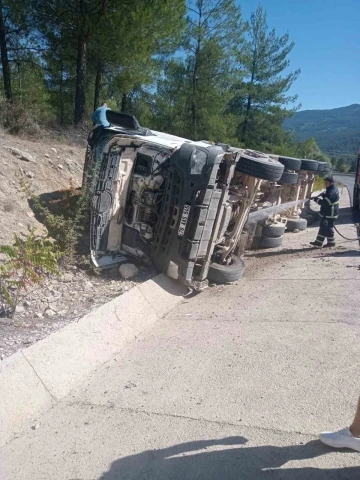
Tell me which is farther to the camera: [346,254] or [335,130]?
[335,130]

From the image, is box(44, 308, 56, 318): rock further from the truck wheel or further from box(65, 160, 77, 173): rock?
the truck wheel

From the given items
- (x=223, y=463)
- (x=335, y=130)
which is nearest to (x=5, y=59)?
(x=223, y=463)

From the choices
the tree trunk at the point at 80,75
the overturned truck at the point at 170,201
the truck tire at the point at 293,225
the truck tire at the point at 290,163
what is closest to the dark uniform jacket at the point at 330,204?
the truck tire at the point at 290,163

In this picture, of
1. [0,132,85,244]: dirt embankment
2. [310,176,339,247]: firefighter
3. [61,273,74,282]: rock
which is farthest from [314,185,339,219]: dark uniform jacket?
[61,273,74,282]: rock

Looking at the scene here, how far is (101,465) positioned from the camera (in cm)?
275

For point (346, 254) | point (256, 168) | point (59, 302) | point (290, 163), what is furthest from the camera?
point (290, 163)

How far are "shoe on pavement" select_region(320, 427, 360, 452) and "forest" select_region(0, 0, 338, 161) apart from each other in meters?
8.88

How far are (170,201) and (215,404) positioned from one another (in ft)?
9.12

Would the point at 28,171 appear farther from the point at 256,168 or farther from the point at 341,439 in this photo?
the point at 341,439

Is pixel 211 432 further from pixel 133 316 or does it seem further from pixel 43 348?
pixel 133 316

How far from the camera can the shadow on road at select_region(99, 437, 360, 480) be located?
2621 millimetres

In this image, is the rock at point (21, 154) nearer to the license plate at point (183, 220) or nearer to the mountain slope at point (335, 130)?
the license plate at point (183, 220)

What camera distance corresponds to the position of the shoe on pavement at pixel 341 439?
2723mm

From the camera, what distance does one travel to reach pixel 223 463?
8.95 ft
